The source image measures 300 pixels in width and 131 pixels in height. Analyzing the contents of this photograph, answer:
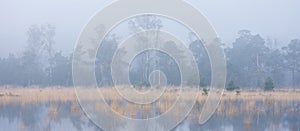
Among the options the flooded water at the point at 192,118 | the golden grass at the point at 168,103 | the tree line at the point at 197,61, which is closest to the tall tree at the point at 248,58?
the tree line at the point at 197,61

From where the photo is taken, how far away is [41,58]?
25688 millimetres

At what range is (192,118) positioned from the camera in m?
9.83

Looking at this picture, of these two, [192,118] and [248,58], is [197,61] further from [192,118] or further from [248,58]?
[192,118]

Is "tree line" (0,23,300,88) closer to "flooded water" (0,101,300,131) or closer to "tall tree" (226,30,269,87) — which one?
"tall tree" (226,30,269,87)

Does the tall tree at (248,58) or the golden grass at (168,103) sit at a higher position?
the tall tree at (248,58)

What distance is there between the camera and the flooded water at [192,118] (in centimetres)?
885

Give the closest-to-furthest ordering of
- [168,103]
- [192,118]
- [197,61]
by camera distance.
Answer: [192,118]
[168,103]
[197,61]

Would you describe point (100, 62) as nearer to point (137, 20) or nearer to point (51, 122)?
point (137, 20)

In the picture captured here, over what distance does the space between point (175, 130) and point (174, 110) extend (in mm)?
1612

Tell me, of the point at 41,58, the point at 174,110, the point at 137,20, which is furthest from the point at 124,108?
the point at 41,58

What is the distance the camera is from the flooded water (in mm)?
8852

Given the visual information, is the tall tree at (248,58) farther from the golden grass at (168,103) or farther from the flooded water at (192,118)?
the flooded water at (192,118)

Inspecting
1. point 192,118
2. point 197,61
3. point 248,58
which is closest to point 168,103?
point 192,118

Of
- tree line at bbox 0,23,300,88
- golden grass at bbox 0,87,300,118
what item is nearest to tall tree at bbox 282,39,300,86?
tree line at bbox 0,23,300,88
